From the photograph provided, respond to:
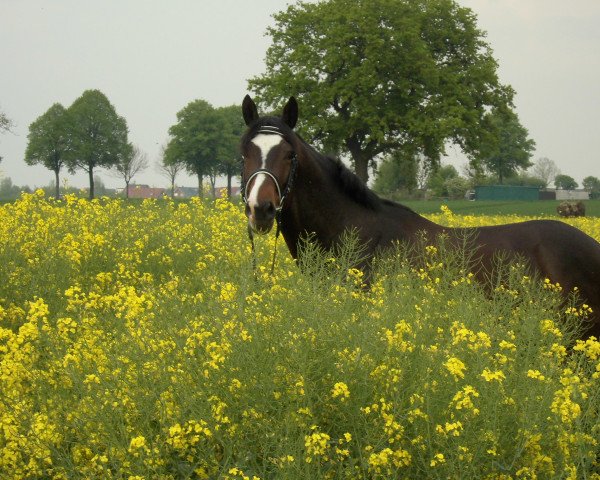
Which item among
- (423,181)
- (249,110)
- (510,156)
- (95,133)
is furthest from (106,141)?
(249,110)

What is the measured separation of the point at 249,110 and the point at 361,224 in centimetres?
141

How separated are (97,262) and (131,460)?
593 cm

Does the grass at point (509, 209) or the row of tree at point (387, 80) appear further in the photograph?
the grass at point (509, 209)

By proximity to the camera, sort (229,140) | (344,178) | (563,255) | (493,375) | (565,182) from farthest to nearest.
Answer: (565,182)
(229,140)
(344,178)
(563,255)
(493,375)

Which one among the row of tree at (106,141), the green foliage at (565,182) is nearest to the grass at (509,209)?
the row of tree at (106,141)

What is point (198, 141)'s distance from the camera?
89312 millimetres

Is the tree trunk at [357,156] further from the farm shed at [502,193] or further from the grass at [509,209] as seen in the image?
the farm shed at [502,193]

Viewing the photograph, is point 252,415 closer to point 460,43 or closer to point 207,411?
point 207,411

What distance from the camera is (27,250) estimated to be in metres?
9.01

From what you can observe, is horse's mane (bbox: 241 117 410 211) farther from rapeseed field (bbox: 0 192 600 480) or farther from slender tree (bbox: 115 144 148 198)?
slender tree (bbox: 115 144 148 198)

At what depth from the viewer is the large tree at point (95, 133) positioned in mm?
81625

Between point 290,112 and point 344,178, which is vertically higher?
point 290,112

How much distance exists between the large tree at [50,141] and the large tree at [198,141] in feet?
40.8

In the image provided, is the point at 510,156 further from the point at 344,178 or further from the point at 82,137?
the point at 344,178
